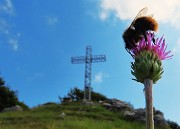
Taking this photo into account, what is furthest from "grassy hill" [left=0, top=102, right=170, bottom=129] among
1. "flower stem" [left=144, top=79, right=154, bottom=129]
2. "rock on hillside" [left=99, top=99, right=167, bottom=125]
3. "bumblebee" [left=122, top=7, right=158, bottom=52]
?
"flower stem" [left=144, top=79, right=154, bottom=129]

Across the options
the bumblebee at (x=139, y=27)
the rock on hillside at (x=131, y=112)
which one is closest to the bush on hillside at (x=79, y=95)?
the rock on hillside at (x=131, y=112)

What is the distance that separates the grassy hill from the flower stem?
39430mm

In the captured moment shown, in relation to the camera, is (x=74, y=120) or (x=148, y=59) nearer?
(x=148, y=59)

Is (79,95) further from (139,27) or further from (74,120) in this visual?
(139,27)

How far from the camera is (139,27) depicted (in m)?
5.58

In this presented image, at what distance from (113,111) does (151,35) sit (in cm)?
5824

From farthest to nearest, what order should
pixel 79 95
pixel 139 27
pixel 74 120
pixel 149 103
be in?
pixel 79 95 < pixel 74 120 < pixel 139 27 < pixel 149 103

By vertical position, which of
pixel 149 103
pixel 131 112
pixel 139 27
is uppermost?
pixel 131 112

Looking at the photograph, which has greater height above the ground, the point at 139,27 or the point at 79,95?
the point at 79,95

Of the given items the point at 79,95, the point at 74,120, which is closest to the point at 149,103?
the point at 74,120

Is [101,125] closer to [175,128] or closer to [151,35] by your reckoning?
[175,128]

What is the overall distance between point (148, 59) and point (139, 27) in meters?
0.47

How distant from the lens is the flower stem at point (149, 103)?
4.78 metres

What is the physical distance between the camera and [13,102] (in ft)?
245
